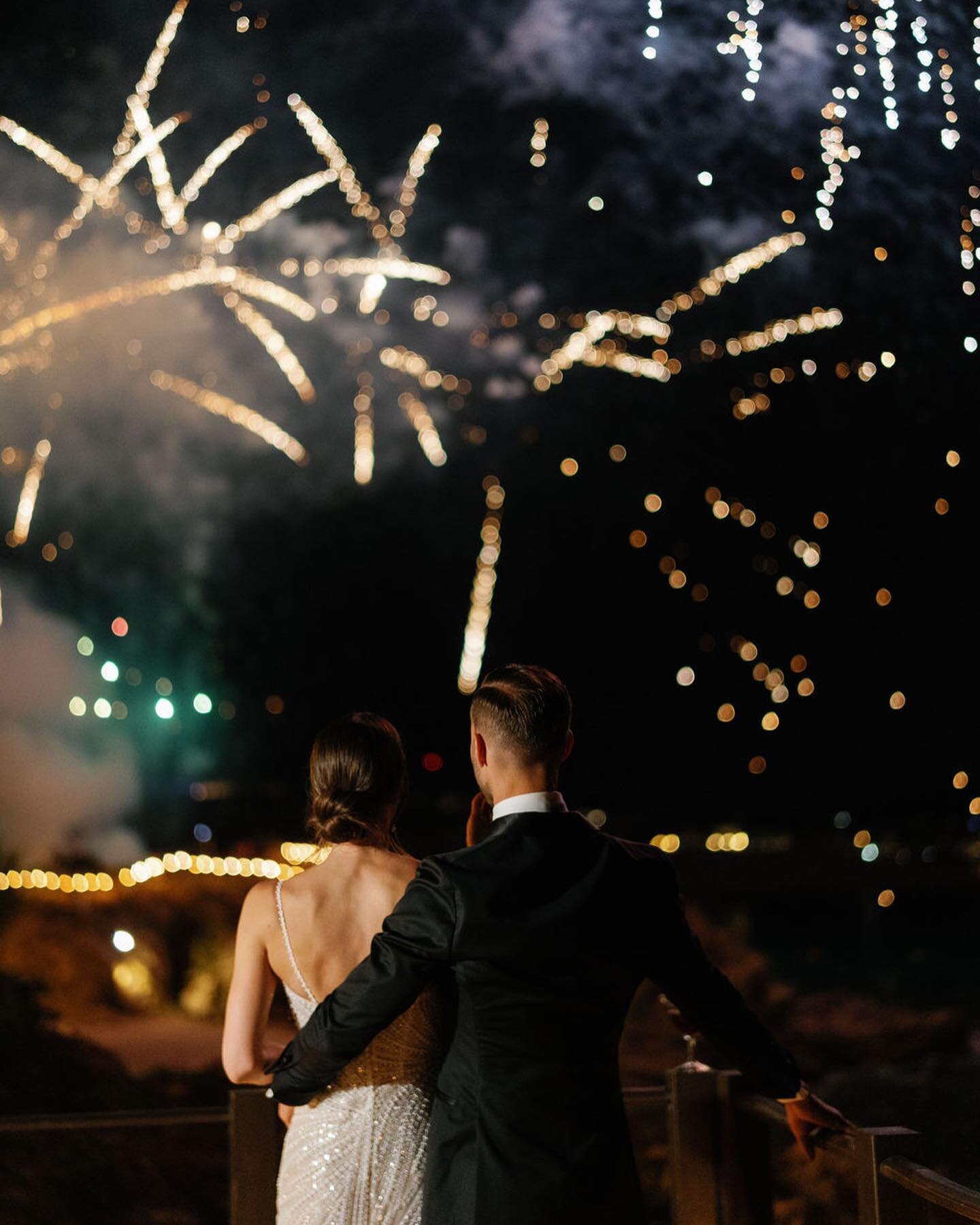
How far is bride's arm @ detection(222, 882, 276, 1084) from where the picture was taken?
1745mm

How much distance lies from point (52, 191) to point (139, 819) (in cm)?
1051

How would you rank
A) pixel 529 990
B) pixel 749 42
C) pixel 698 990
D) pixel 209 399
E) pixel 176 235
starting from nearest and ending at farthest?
pixel 529 990 < pixel 698 990 < pixel 749 42 < pixel 176 235 < pixel 209 399

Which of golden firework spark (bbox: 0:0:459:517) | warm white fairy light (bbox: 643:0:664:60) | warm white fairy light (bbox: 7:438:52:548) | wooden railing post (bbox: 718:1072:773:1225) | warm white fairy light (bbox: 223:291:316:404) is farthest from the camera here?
warm white fairy light (bbox: 223:291:316:404)

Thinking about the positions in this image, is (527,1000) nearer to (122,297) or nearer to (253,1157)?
(253,1157)

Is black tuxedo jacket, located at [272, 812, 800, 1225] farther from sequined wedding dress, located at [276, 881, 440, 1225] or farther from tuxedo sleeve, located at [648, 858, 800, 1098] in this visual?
sequined wedding dress, located at [276, 881, 440, 1225]

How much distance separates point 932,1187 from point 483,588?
3200cm

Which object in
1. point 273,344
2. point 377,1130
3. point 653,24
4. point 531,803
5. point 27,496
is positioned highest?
point 273,344

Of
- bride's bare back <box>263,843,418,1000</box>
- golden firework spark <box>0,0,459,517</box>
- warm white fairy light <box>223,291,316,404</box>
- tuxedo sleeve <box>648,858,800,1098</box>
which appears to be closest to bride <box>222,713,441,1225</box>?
bride's bare back <box>263,843,418,1000</box>

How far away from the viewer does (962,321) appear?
42.5 ft

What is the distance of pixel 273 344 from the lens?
14.6 metres

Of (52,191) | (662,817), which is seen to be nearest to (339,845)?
(52,191)

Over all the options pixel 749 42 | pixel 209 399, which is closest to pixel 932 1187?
pixel 749 42

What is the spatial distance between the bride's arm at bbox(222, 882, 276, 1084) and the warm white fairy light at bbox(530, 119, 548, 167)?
50.3 feet

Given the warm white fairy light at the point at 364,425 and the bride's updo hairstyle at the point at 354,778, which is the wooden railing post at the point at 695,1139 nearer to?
the bride's updo hairstyle at the point at 354,778
